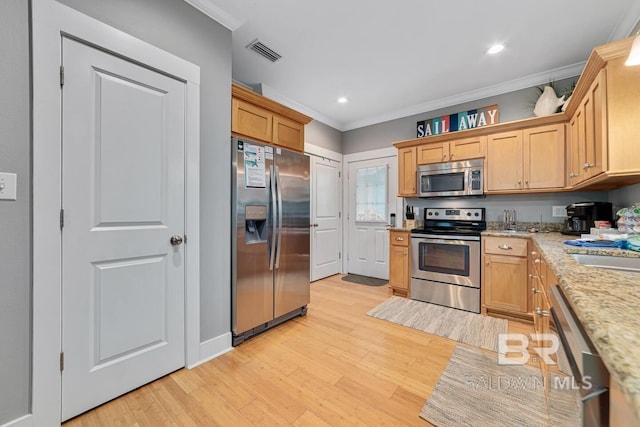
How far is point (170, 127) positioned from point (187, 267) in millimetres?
986

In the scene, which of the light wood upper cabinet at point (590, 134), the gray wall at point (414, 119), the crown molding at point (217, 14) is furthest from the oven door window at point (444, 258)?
the crown molding at point (217, 14)

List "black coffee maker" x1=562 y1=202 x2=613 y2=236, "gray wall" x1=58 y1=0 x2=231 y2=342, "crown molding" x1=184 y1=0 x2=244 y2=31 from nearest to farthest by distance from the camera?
1. "gray wall" x1=58 y1=0 x2=231 y2=342
2. "crown molding" x1=184 y1=0 x2=244 y2=31
3. "black coffee maker" x1=562 y1=202 x2=613 y2=236

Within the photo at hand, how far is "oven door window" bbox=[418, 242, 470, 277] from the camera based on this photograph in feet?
9.53

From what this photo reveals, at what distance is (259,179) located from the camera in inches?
89.6

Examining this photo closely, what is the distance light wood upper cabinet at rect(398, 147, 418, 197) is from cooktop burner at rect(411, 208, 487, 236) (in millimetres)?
409

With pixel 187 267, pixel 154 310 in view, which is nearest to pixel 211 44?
pixel 187 267

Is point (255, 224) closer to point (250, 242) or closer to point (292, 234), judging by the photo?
point (250, 242)

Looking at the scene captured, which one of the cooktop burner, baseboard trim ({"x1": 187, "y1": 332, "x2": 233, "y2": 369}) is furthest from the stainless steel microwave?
baseboard trim ({"x1": 187, "y1": 332, "x2": 233, "y2": 369})

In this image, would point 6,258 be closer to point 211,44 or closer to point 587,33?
point 211,44

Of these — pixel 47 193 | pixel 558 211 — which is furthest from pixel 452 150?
pixel 47 193

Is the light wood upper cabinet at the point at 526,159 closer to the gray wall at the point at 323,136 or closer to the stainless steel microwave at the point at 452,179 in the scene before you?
the stainless steel microwave at the point at 452,179

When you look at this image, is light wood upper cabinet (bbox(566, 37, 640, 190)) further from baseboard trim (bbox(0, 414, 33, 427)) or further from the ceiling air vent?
baseboard trim (bbox(0, 414, 33, 427))

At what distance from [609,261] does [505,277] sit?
142 cm

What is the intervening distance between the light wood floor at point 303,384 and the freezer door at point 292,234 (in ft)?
1.02
